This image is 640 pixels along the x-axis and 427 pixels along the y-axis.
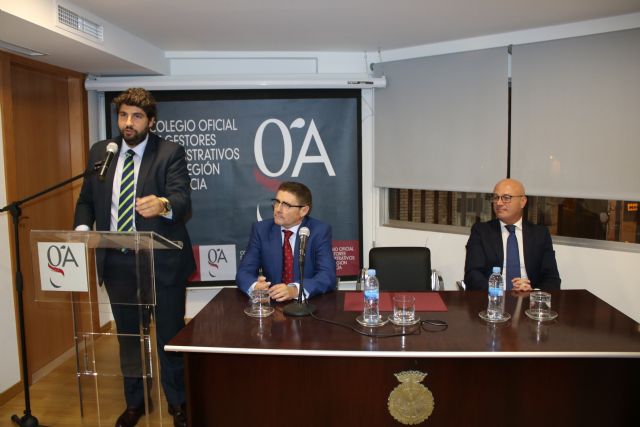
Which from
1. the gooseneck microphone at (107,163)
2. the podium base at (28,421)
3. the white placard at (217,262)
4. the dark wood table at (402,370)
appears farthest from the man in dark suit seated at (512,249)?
the podium base at (28,421)

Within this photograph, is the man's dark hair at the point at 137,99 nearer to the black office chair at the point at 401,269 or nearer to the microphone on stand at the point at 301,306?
the microphone on stand at the point at 301,306

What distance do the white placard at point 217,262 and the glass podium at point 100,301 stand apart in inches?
91.9

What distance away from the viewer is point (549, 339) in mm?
2188

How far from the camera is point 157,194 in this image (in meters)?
2.90

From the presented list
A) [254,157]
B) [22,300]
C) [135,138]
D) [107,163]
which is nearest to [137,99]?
[135,138]

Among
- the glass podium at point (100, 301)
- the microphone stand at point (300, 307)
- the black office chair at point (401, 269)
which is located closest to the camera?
the glass podium at point (100, 301)

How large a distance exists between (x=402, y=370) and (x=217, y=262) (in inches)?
114

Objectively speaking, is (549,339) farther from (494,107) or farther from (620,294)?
(494,107)

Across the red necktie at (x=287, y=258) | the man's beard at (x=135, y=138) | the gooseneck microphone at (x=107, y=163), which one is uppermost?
the man's beard at (x=135, y=138)

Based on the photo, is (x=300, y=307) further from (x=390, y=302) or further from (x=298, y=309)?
(x=390, y=302)

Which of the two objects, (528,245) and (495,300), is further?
(528,245)

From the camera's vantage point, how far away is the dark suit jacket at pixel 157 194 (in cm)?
285

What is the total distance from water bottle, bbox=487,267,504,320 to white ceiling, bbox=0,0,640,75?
170 cm

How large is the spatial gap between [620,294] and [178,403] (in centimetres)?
303
